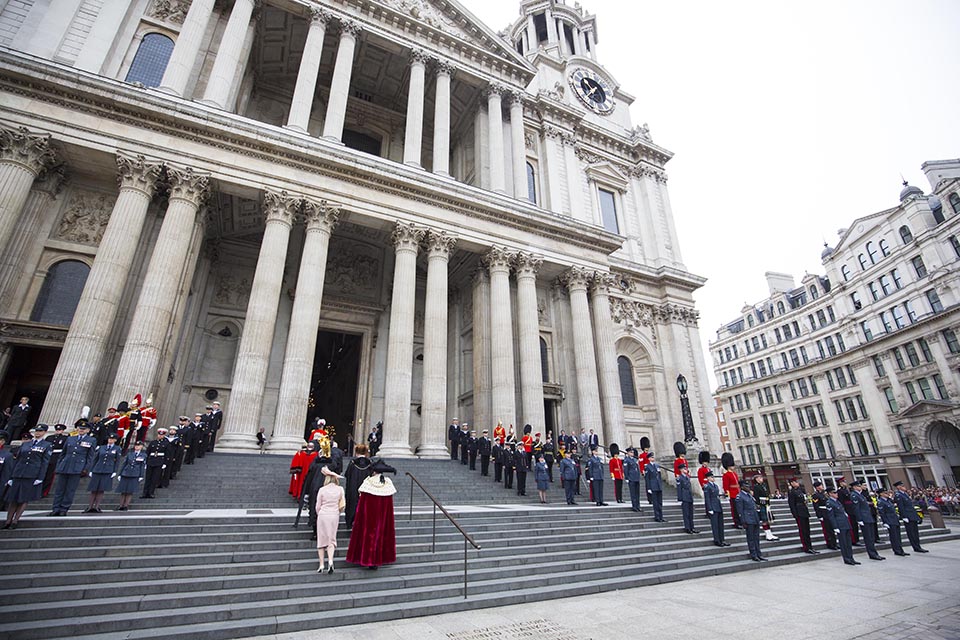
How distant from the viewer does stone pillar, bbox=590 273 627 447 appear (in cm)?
1984

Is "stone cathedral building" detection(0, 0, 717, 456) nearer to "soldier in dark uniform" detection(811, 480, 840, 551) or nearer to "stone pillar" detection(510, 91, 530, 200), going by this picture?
"stone pillar" detection(510, 91, 530, 200)

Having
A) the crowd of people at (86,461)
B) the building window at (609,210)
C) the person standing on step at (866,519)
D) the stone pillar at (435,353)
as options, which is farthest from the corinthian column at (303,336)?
the building window at (609,210)

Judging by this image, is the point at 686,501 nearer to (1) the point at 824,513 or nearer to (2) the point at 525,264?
(1) the point at 824,513

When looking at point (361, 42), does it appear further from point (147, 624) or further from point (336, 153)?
point (147, 624)

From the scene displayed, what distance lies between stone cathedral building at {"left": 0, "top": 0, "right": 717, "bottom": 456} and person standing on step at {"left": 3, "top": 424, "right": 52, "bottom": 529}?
5682 mm

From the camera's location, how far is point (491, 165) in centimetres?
2241

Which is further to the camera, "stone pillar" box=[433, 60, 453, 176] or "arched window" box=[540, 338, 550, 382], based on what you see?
"arched window" box=[540, 338, 550, 382]

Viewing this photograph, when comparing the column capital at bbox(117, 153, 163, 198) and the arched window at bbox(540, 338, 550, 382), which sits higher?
the column capital at bbox(117, 153, 163, 198)

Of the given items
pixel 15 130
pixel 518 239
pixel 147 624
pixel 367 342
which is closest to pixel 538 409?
pixel 518 239

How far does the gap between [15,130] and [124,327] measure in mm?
6660

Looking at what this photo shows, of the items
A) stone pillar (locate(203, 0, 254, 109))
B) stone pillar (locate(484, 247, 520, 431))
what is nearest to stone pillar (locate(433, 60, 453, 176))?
stone pillar (locate(484, 247, 520, 431))

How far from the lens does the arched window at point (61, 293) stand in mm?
14451

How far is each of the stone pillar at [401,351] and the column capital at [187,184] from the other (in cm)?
692

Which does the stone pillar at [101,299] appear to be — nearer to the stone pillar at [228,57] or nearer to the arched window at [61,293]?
the arched window at [61,293]
